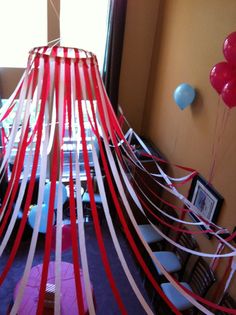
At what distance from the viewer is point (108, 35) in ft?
12.7

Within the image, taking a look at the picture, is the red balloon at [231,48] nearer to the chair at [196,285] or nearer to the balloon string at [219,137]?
the balloon string at [219,137]

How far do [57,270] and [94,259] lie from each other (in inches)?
117

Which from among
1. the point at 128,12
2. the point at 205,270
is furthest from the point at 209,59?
the point at 205,270

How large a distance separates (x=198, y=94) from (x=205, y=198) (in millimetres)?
1119

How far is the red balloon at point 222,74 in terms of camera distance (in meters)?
2.34

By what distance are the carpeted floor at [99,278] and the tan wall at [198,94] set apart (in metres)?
1.07

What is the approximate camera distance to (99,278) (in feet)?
11.9

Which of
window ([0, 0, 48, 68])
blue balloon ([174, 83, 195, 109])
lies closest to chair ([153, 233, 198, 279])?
blue balloon ([174, 83, 195, 109])

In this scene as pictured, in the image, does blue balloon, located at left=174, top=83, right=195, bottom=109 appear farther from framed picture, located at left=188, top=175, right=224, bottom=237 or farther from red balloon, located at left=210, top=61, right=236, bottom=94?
framed picture, located at left=188, top=175, right=224, bottom=237

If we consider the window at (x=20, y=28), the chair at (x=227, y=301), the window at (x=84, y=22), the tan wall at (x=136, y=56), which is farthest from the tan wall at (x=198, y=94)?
the window at (x=20, y=28)

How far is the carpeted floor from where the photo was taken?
3.30m

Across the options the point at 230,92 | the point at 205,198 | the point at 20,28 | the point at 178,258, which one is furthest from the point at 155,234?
Answer: the point at 20,28

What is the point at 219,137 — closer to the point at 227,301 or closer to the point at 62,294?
the point at 227,301

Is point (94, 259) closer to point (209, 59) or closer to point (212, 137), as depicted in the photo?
point (212, 137)
